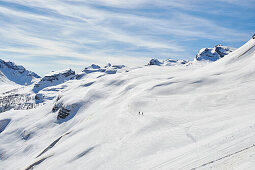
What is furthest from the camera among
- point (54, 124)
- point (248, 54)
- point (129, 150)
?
point (54, 124)

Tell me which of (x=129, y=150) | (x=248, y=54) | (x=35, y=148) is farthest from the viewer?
(x=35, y=148)

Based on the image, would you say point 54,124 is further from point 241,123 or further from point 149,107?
point 241,123

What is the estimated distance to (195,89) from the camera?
1626 inches

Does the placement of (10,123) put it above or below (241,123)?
below

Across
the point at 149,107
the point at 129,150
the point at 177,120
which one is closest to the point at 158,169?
the point at 129,150

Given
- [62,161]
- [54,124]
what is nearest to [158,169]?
[62,161]

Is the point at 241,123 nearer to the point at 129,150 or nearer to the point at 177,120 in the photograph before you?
the point at 177,120

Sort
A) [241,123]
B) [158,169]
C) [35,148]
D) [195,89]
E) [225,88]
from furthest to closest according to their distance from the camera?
1. [35,148]
2. [195,89]
3. [225,88]
4. [241,123]
5. [158,169]

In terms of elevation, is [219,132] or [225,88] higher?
[225,88]

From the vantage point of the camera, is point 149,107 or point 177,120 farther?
point 149,107

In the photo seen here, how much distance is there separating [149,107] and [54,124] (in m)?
38.5

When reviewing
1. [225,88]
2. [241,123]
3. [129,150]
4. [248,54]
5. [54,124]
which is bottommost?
[54,124]

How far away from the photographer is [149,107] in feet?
124

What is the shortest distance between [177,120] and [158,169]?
11352mm
